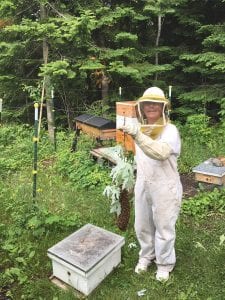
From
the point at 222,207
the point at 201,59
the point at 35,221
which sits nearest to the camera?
the point at 35,221

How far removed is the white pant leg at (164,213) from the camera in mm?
3641

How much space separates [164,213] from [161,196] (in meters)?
0.19

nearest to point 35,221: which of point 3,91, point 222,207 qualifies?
point 222,207

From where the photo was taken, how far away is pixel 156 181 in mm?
3621

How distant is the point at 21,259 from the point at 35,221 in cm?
73

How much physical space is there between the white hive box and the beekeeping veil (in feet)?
4.60

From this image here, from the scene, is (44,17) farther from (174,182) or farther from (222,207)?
(174,182)

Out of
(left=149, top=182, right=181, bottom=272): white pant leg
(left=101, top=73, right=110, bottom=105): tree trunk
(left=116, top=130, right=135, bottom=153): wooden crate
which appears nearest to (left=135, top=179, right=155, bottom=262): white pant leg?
(left=149, top=182, right=181, bottom=272): white pant leg

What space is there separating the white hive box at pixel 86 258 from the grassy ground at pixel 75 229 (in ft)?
0.41

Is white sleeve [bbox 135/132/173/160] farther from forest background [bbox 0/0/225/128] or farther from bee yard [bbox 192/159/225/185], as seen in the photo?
forest background [bbox 0/0/225/128]

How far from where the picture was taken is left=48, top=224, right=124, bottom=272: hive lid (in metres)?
3.78

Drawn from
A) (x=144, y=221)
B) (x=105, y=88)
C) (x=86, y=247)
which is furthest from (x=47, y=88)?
(x=144, y=221)

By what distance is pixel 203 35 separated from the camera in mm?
11289

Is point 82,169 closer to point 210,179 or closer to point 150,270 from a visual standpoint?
point 210,179
